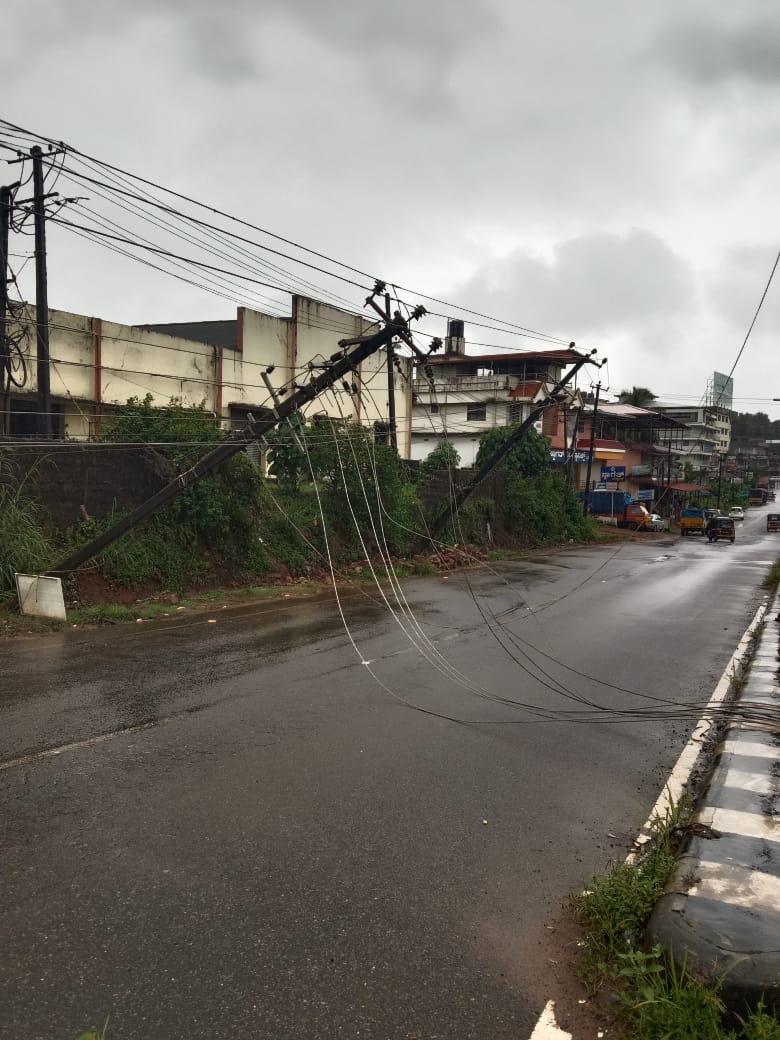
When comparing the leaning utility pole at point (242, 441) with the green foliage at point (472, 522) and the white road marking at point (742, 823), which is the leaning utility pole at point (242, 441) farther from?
the green foliage at point (472, 522)

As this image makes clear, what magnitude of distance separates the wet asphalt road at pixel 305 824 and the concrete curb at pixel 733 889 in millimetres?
530

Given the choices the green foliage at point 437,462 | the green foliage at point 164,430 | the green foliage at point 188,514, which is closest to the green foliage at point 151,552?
the green foliage at point 188,514

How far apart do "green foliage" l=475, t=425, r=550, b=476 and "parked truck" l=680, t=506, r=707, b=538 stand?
60.0 feet

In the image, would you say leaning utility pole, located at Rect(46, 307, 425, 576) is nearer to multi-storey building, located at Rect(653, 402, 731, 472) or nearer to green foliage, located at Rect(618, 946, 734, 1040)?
green foliage, located at Rect(618, 946, 734, 1040)

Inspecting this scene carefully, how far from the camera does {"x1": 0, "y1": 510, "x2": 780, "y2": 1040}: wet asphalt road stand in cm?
312

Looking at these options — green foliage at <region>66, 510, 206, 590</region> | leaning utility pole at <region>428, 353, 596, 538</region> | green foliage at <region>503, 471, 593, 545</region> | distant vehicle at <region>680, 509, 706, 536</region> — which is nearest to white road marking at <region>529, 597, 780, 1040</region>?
green foliage at <region>66, 510, 206, 590</region>

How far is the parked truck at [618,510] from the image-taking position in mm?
50188

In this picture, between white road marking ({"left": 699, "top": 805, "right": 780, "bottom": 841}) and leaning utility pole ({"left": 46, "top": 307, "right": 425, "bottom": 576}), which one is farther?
leaning utility pole ({"left": 46, "top": 307, "right": 425, "bottom": 576})

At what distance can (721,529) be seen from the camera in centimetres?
4559

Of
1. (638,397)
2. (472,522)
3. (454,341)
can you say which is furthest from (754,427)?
(472,522)

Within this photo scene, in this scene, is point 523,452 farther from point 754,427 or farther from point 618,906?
point 754,427

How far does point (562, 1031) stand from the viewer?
9.80ft

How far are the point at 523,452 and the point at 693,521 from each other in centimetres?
2013

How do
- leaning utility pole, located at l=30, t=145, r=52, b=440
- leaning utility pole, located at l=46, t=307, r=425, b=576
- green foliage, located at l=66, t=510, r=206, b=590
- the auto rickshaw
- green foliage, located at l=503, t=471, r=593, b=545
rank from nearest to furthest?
1. leaning utility pole, located at l=46, t=307, r=425, b=576
2. green foliage, located at l=66, t=510, r=206, b=590
3. leaning utility pole, located at l=30, t=145, r=52, b=440
4. green foliage, located at l=503, t=471, r=593, b=545
5. the auto rickshaw
